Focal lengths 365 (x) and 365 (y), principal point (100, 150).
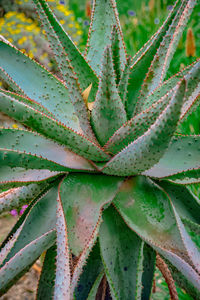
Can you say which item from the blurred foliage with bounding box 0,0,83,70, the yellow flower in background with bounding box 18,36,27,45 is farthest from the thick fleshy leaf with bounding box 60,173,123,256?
the yellow flower in background with bounding box 18,36,27,45

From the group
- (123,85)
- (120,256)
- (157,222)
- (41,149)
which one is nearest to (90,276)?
(120,256)

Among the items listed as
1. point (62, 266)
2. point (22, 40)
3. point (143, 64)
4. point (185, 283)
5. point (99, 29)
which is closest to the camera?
point (62, 266)

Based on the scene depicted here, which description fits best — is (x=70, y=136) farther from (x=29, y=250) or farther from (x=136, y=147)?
(x=29, y=250)

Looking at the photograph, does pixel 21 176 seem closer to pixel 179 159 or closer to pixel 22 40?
pixel 179 159

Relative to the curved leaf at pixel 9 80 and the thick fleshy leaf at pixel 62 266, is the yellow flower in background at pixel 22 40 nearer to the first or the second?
the curved leaf at pixel 9 80

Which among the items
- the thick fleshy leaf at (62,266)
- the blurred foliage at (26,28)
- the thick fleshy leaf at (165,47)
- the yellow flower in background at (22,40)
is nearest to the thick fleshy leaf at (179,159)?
the thick fleshy leaf at (165,47)

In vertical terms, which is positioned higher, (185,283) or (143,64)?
(143,64)

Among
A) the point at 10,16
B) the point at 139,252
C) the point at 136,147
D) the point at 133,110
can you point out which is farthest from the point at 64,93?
the point at 10,16
